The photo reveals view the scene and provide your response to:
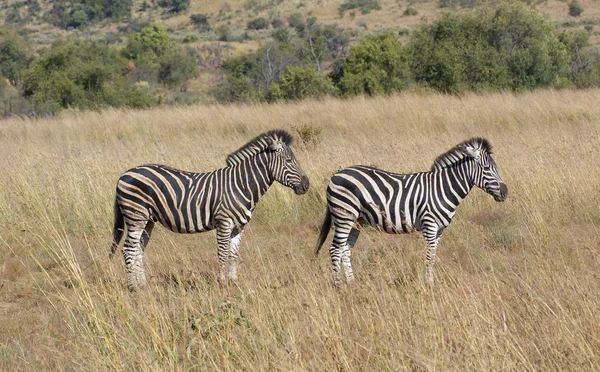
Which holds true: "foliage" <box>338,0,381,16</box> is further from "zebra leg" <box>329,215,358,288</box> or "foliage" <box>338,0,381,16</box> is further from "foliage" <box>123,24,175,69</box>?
"zebra leg" <box>329,215,358,288</box>

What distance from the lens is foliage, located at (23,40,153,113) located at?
21.6 m

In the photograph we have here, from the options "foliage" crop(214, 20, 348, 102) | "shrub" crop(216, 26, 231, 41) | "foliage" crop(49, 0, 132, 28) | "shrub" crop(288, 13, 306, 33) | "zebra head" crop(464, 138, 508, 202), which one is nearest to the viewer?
"zebra head" crop(464, 138, 508, 202)

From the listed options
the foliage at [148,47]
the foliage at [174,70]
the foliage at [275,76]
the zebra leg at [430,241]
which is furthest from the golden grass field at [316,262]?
the foliage at [148,47]

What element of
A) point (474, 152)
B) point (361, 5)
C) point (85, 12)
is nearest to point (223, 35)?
point (361, 5)

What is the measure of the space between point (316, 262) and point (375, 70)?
49.7ft

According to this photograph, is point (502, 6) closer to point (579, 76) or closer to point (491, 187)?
point (579, 76)

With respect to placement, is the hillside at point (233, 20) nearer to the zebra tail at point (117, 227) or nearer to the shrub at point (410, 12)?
the shrub at point (410, 12)

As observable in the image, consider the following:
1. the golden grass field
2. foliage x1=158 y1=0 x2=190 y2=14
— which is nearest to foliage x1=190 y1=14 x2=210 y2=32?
foliage x1=158 y1=0 x2=190 y2=14

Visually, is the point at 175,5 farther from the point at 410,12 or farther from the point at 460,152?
the point at 460,152

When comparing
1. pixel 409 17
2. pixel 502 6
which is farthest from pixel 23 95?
pixel 409 17

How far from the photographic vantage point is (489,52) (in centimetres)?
2048

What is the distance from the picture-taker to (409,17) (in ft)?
199

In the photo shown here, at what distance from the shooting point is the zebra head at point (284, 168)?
20.9 ft

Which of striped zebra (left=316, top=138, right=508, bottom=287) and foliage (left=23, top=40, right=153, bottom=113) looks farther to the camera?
foliage (left=23, top=40, right=153, bottom=113)
